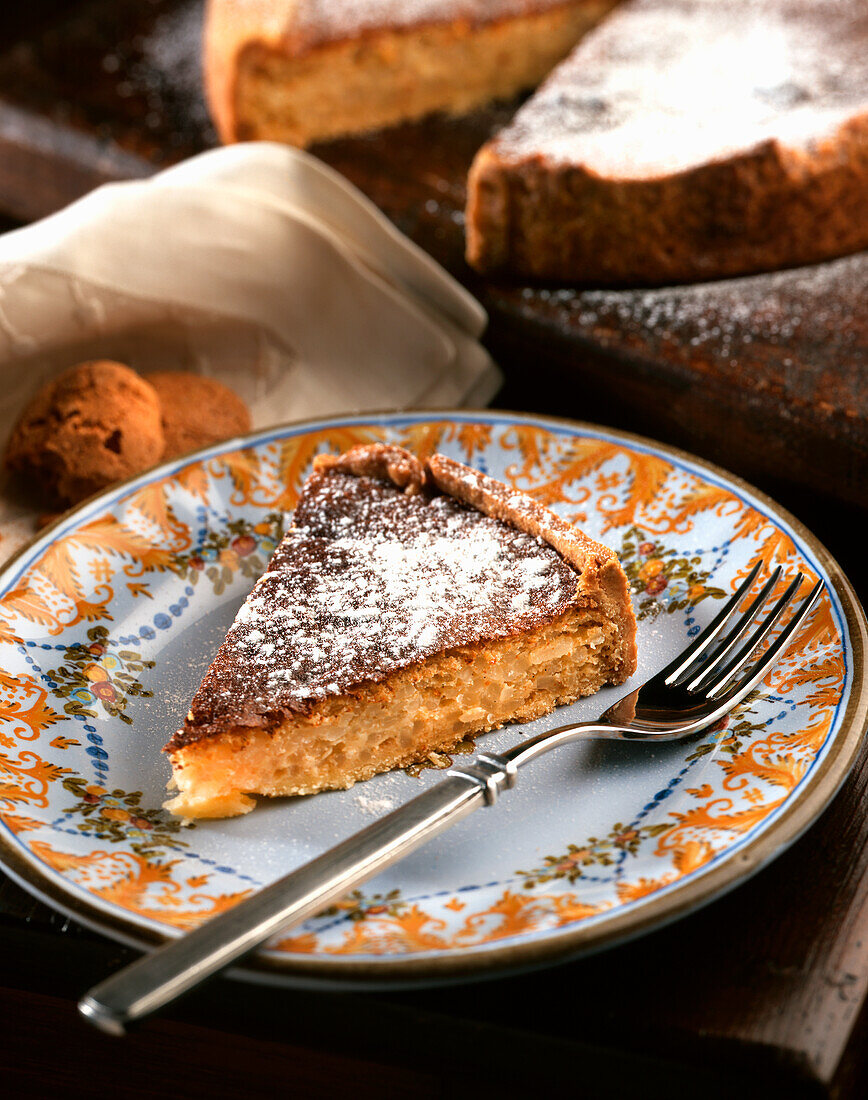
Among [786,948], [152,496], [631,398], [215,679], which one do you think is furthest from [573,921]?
[631,398]

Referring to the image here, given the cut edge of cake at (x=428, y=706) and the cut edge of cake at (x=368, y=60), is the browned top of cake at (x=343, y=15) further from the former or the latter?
the cut edge of cake at (x=428, y=706)

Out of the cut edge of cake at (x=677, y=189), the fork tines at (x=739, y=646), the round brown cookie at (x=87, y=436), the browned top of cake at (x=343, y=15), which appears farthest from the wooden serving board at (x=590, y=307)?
the round brown cookie at (x=87, y=436)

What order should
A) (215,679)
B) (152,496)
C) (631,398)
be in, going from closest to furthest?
(215,679)
(152,496)
(631,398)

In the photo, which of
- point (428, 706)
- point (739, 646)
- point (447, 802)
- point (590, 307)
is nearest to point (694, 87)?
point (590, 307)

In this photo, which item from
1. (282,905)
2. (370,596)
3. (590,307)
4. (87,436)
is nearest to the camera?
(282,905)

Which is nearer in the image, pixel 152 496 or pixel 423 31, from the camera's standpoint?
pixel 152 496

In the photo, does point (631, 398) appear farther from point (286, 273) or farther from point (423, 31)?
point (423, 31)

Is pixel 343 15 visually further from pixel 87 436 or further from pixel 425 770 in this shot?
pixel 425 770
